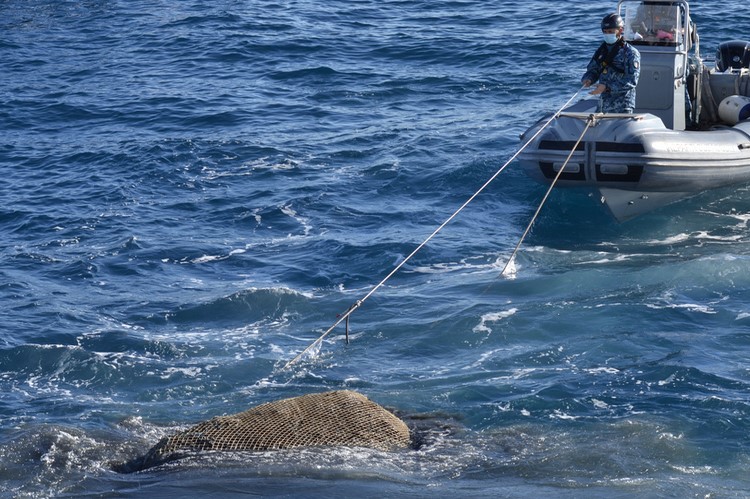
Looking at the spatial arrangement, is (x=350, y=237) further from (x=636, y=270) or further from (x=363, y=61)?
(x=363, y=61)

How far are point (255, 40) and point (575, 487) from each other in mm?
15962

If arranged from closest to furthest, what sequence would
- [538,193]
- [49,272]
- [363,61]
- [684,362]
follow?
[684,362] → [49,272] → [538,193] → [363,61]

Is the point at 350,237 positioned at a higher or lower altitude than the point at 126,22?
lower

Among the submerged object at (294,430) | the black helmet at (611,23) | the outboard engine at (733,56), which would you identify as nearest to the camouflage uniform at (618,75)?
the black helmet at (611,23)

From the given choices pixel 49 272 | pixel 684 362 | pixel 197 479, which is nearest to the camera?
pixel 197 479

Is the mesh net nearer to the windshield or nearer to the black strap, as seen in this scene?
the black strap

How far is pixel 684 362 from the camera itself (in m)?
9.14

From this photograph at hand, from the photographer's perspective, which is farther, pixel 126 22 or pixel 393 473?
pixel 126 22

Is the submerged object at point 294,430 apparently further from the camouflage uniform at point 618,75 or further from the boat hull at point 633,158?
the camouflage uniform at point 618,75

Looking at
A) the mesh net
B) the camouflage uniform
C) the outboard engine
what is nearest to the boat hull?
the camouflage uniform

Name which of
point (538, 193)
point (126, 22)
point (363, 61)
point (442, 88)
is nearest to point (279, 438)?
point (538, 193)

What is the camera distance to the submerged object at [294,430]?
7.55 meters

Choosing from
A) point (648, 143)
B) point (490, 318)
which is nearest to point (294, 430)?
point (490, 318)

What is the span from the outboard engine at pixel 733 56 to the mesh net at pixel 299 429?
902 centimetres
